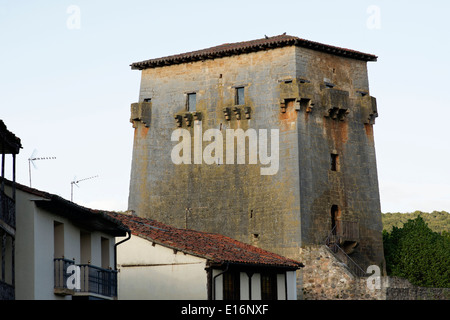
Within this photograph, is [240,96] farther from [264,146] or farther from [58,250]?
[58,250]

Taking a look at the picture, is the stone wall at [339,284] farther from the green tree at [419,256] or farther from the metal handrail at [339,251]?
the green tree at [419,256]

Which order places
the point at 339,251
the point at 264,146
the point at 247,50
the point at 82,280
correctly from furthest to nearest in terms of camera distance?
the point at 247,50, the point at 264,146, the point at 339,251, the point at 82,280

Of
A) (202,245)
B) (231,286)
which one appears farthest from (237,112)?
(231,286)

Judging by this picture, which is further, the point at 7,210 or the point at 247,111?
the point at 247,111

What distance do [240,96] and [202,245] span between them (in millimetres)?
17718

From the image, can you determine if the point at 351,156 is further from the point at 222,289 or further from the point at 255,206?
the point at 222,289

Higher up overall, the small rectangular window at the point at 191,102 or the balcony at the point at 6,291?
the small rectangular window at the point at 191,102

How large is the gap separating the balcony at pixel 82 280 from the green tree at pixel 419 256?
2783 centimetres

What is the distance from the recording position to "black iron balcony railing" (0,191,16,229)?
1203 inches

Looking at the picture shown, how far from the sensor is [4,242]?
30859 millimetres

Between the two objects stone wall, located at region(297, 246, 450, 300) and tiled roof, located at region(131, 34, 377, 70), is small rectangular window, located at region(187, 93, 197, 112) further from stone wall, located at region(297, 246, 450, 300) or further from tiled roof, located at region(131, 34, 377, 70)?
stone wall, located at region(297, 246, 450, 300)

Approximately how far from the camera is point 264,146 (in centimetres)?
5972

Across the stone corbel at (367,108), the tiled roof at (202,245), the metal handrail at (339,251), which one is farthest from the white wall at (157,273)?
the stone corbel at (367,108)

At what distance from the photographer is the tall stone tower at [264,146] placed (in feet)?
193
